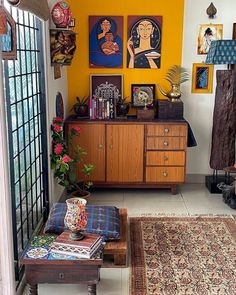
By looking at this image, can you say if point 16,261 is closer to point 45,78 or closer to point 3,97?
point 3,97

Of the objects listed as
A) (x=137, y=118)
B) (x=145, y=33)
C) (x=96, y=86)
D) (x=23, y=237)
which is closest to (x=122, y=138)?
(x=137, y=118)

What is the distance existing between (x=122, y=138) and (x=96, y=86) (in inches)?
31.2

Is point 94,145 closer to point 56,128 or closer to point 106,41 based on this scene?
point 56,128

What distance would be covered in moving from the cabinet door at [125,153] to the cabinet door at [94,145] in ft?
0.23

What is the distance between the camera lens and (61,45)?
3701 mm

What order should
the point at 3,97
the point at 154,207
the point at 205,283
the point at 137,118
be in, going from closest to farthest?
the point at 3,97 < the point at 205,283 < the point at 154,207 < the point at 137,118

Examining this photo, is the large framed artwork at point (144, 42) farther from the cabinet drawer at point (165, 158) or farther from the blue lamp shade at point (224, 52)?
the cabinet drawer at point (165, 158)

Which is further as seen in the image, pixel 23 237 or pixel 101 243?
pixel 23 237

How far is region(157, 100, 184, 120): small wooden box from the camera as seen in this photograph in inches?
184

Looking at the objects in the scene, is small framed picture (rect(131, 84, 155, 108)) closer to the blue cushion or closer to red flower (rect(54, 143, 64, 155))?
red flower (rect(54, 143, 64, 155))

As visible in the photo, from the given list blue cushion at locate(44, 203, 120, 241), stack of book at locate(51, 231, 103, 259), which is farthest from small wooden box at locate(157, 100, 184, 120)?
stack of book at locate(51, 231, 103, 259)

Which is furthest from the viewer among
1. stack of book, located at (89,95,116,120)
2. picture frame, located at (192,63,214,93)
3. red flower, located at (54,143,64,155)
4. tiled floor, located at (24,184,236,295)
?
picture frame, located at (192,63,214,93)

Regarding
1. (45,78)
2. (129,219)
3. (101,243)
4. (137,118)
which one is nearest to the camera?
(101,243)

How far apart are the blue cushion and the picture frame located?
7.36 ft
